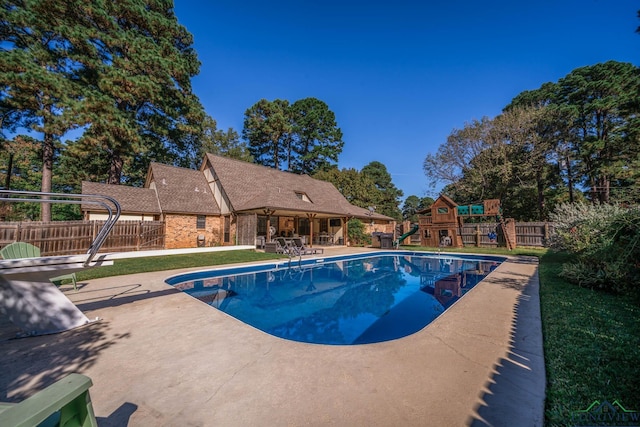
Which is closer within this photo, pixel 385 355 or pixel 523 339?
pixel 385 355

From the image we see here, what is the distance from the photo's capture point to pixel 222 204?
738 inches

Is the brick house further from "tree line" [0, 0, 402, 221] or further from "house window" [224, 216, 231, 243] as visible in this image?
"tree line" [0, 0, 402, 221]

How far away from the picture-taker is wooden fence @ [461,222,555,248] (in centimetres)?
1675

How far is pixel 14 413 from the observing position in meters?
1.15

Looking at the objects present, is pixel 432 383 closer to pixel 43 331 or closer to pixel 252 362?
pixel 252 362

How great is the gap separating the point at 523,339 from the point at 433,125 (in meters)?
24.2

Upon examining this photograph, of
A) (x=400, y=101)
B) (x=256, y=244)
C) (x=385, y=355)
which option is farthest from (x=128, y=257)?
(x=400, y=101)

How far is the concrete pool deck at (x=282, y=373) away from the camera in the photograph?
87.9 inches

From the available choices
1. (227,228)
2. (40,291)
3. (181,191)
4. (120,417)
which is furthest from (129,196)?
(120,417)

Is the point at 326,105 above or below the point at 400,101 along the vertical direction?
above

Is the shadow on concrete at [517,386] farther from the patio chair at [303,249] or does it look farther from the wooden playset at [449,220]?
the wooden playset at [449,220]

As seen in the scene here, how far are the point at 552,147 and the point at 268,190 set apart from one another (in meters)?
25.9

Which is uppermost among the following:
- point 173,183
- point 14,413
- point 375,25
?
point 375,25

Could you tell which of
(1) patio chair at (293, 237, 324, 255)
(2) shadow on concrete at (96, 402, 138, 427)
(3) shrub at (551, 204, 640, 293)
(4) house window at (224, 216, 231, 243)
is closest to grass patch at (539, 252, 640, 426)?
(3) shrub at (551, 204, 640, 293)
